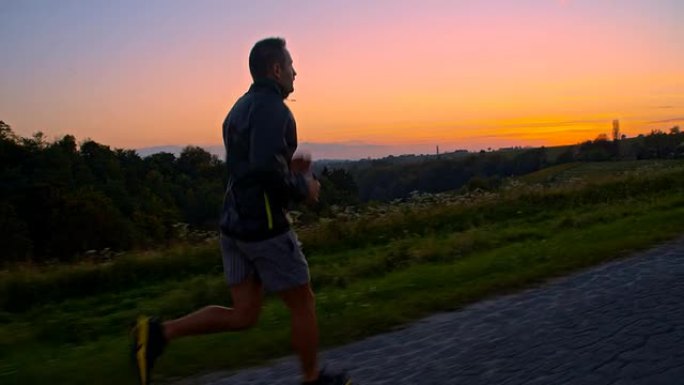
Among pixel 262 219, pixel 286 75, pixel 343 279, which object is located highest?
pixel 286 75

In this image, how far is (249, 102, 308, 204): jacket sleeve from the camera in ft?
11.1

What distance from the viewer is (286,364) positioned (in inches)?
192

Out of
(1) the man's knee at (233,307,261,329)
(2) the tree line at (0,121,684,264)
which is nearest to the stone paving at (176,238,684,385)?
(1) the man's knee at (233,307,261,329)

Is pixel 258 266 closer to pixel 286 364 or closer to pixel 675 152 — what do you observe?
pixel 286 364

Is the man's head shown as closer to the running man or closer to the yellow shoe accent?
the running man

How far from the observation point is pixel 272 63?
11.9 feet

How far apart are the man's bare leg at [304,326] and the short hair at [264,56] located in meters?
1.16

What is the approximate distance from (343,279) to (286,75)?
545 centimetres

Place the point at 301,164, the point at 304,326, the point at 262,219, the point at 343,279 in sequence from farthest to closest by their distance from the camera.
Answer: the point at 343,279, the point at 304,326, the point at 301,164, the point at 262,219

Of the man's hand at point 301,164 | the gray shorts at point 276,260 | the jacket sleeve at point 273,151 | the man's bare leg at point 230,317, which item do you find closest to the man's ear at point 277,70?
the jacket sleeve at point 273,151

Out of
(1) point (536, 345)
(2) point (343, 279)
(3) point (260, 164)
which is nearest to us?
(3) point (260, 164)

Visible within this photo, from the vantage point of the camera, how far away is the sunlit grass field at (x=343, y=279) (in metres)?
5.37

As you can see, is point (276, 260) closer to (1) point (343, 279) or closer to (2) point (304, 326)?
(2) point (304, 326)

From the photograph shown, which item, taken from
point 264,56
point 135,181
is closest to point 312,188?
point 264,56
